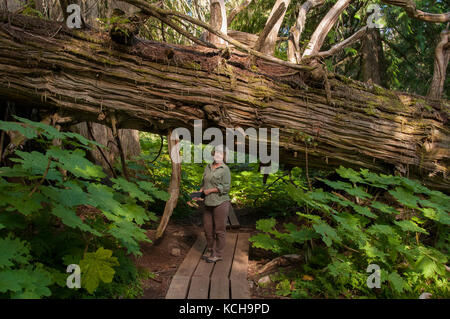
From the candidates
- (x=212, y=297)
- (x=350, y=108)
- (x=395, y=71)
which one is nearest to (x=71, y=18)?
(x=212, y=297)

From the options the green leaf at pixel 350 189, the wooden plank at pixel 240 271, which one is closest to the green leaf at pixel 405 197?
the green leaf at pixel 350 189

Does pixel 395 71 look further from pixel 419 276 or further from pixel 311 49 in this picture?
pixel 419 276

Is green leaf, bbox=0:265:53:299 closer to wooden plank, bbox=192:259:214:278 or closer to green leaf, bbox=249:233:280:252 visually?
wooden plank, bbox=192:259:214:278

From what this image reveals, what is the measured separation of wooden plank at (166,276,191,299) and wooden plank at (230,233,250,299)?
510 millimetres

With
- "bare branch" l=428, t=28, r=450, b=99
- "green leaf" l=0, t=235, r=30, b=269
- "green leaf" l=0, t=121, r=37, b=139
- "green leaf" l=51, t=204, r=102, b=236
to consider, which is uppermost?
"bare branch" l=428, t=28, r=450, b=99

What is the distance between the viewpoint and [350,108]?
201 inches

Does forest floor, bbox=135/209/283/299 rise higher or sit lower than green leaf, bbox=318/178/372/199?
lower

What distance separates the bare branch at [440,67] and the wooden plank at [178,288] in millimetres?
5886

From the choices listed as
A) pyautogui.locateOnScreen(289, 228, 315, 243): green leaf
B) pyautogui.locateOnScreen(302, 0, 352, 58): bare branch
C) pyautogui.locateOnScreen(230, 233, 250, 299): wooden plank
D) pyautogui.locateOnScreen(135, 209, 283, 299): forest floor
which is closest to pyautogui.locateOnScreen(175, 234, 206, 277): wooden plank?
pyautogui.locateOnScreen(135, 209, 283, 299): forest floor

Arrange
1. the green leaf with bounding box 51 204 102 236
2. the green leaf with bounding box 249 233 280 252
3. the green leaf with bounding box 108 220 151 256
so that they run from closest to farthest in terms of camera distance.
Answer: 1. the green leaf with bounding box 51 204 102 236
2. the green leaf with bounding box 108 220 151 256
3. the green leaf with bounding box 249 233 280 252

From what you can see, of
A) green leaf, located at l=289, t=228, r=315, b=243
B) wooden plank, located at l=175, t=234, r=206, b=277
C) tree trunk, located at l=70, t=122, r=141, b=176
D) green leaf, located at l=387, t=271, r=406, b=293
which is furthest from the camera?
tree trunk, located at l=70, t=122, r=141, b=176

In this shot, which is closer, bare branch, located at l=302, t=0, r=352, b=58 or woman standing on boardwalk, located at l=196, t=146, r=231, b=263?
woman standing on boardwalk, located at l=196, t=146, r=231, b=263

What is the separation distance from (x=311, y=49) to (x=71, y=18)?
4.53 meters

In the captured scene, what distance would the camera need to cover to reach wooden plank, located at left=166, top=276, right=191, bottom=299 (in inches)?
127
